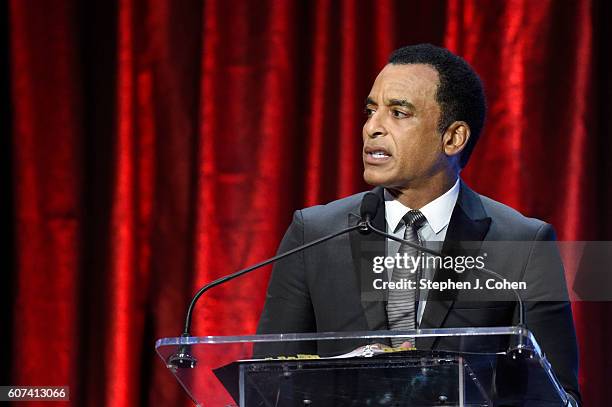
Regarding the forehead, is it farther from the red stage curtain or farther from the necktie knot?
the red stage curtain

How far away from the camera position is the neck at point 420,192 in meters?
2.40

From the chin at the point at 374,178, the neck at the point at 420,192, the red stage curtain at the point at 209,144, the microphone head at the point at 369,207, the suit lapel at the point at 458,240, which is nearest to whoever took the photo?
the microphone head at the point at 369,207

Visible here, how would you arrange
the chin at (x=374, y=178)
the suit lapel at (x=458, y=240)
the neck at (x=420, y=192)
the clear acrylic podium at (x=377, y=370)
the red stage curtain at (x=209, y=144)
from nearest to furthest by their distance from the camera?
1. the clear acrylic podium at (x=377, y=370)
2. the suit lapel at (x=458, y=240)
3. the chin at (x=374, y=178)
4. the neck at (x=420, y=192)
5. the red stage curtain at (x=209, y=144)

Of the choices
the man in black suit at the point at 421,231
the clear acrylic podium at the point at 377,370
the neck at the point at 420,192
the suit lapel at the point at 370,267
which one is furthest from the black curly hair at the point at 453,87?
the clear acrylic podium at the point at 377,370

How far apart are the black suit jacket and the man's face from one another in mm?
92

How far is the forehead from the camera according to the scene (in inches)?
92.9

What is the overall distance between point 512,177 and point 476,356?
1427 millimetres

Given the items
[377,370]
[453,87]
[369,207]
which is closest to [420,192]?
[453,87]

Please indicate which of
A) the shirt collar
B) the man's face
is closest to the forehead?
the man's face

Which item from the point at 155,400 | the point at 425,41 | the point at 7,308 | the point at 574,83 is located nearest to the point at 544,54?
the point at 574,83

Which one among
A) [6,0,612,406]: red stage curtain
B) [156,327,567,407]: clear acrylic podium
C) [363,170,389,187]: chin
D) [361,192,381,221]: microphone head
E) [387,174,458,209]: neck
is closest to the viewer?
[156,327,567,407]: clear acrylic podium

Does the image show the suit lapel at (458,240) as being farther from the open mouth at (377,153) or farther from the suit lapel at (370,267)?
the open mouth at (377,153)

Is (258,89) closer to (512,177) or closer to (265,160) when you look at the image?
(265,160)

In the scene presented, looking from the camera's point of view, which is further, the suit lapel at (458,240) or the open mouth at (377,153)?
the open mouth at (377,153)
